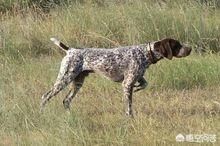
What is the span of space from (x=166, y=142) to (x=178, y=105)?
1.49 metres

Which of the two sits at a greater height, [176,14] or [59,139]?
[59,139]

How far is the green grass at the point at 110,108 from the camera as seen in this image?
5473 millimetres

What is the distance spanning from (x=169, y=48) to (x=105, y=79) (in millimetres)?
1454

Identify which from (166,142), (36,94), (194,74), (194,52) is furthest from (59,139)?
(194,52)

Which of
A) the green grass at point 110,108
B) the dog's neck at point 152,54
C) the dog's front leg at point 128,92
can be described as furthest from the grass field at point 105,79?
the dog's neck at point 152,54

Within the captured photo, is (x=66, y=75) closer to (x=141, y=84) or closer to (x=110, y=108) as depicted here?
(x=110, y=108)

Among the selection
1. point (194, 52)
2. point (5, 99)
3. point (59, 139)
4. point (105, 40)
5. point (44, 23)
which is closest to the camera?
point (59, 139)

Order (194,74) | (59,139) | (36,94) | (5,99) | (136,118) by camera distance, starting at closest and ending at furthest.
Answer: (59,139)
(136,118)
(5,99)
(36,94)
(194,74)

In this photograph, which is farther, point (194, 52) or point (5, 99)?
point (194, 52)

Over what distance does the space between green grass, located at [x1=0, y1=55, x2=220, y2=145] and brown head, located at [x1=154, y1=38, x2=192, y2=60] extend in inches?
24.4

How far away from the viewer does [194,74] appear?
7.66 metres

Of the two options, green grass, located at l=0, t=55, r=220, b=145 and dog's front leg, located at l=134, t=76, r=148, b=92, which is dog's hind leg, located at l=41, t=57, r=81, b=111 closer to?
green grass, located at l=0, t=55, r=220, b=145

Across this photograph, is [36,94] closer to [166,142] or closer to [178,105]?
[178,105]

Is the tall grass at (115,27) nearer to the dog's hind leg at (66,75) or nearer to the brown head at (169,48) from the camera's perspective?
the brown head at (169,48)
